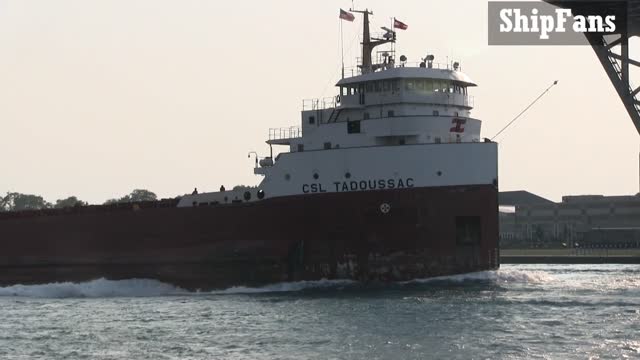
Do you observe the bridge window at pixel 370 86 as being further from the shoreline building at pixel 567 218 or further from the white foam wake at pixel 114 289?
the shoreline building at pixel 567 218

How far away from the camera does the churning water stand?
89.0ft

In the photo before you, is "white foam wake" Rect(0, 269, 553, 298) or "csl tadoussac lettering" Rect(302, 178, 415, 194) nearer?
"csl tadoussac lettering" Rect(302, 178, 415, 194)

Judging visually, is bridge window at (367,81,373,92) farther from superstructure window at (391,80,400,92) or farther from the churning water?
the churning water

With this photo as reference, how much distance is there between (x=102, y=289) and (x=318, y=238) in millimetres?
11400

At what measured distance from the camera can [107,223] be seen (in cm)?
4775

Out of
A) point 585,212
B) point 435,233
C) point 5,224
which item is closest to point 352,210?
point 435,233

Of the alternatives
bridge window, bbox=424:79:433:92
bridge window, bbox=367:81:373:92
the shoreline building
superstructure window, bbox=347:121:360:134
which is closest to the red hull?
superstructure window, bbox=347:121:360:134

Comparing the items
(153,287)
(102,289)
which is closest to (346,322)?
(153,287)

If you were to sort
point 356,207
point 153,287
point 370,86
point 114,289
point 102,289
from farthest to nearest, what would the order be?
1. point 102,289
2. point 114,289
3. point 153,287
4. point 370,86
5. point 356,207

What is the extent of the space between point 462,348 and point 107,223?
25009 millimetres

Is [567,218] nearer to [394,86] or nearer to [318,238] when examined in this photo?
[394,86]

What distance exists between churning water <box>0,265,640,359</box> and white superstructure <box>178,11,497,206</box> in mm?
4083

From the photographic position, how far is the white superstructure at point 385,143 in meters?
41.1

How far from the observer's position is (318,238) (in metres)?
41.5
